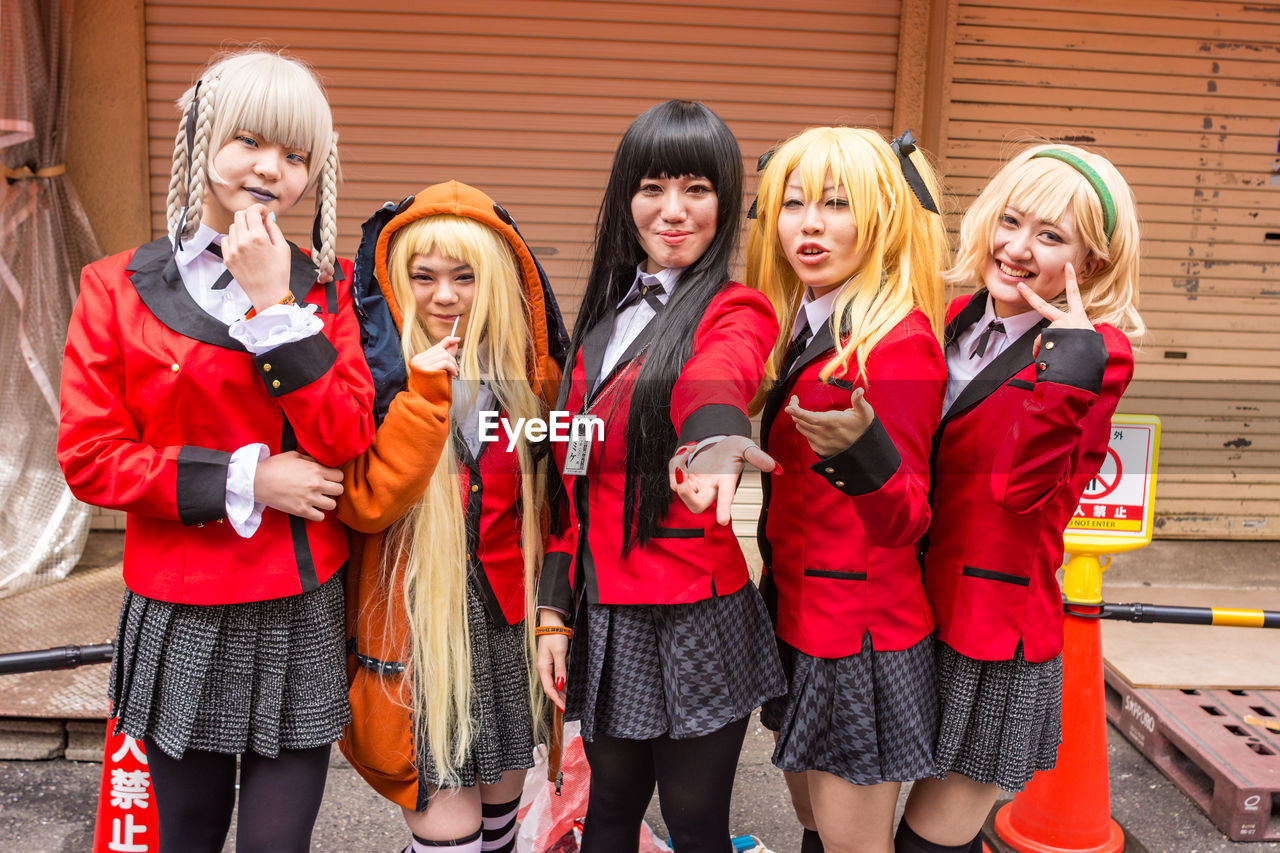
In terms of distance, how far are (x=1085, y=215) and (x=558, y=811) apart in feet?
6.58

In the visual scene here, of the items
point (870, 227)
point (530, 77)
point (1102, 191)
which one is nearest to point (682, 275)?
point (870, 227)

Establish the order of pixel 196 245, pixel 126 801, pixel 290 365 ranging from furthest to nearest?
pixel 126 801 → pixel 196 245 → pixel 290 365

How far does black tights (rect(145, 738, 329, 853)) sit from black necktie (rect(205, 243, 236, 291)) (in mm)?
873

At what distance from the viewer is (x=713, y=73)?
14.5 feet

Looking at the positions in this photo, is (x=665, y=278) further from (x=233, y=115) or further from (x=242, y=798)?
(x=242, y=798)

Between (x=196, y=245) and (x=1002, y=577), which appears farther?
(x=1002, y=577)

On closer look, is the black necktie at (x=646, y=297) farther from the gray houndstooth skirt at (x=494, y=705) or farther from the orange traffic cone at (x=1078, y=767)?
the orange traffic cone at (x=1078, y=767)

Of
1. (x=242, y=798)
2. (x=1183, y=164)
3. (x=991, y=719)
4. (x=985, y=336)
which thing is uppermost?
(x=1183, y=164)

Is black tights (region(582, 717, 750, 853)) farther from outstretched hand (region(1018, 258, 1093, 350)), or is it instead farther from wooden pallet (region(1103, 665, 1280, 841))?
wooden pallet (region(1103, 665, 1280, 841))

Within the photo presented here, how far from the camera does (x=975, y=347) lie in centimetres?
203

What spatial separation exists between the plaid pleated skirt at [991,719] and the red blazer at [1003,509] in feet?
0.15

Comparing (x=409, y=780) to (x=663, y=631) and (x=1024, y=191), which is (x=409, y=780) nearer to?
(x=663, y=631)

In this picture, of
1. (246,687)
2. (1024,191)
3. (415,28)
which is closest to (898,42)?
(415,28)

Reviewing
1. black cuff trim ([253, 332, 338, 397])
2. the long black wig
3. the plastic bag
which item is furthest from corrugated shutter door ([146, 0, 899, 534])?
black cuff trim ([253, 332, 338, 397])
